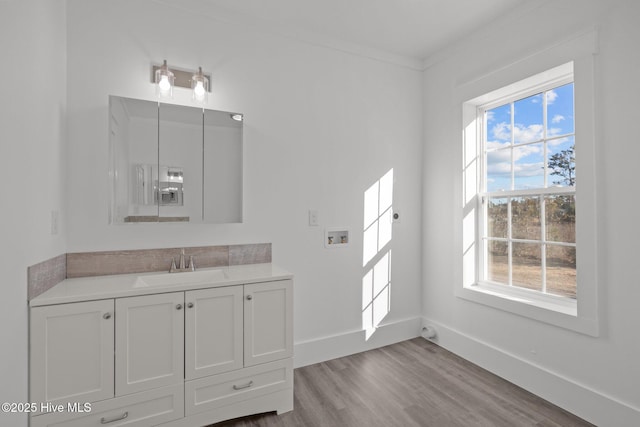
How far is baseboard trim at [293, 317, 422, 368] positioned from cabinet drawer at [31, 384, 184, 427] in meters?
1.04

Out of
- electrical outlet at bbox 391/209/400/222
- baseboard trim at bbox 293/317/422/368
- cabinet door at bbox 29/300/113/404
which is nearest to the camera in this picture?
cabinet door at bbox 29/300/113/404

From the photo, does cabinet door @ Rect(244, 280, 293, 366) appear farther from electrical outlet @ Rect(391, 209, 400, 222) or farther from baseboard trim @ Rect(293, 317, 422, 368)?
electrical outlet @ Rect(391, 209, 400, 222)

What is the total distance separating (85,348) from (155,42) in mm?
1927

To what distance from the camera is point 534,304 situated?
7.54ft

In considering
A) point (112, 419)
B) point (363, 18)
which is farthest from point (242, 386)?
point (363, 18)

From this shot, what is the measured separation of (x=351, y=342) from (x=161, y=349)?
5.37 feet

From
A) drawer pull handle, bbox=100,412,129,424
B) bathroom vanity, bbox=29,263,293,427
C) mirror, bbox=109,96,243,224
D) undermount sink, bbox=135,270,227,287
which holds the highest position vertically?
mirror, bbox=109,96,243,224

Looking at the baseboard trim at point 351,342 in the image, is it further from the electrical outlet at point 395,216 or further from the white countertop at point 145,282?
the electrical outlet at point 395,216

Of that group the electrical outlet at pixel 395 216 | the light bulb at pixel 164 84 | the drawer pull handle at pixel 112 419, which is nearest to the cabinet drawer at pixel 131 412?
the drawer pull handle at pixel 112 419

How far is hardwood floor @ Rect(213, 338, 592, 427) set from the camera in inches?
77.7

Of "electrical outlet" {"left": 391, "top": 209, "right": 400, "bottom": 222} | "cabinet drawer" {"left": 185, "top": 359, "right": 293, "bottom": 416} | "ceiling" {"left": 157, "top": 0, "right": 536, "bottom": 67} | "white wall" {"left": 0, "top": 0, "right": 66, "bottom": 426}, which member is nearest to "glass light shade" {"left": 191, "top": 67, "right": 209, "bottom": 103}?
"ceiling" {"left": 157, "top": 0, "right": 536, "bottom": 67}

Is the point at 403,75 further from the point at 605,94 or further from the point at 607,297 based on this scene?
the point at 607,297

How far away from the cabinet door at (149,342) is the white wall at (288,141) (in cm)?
59

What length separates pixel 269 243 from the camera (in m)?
2.55
